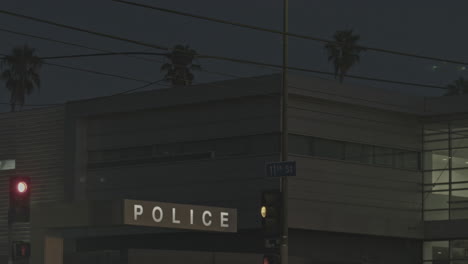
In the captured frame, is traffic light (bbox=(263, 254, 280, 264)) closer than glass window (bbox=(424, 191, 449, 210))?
Yes

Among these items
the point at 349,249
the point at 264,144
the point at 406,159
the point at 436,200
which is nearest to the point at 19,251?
the point at 264,144

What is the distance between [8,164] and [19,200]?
26056 millimetres

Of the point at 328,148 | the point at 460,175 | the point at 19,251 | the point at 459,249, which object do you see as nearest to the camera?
the point at 19,251

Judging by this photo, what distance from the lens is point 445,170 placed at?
166ft

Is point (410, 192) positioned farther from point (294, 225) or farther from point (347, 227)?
point (294, 225)

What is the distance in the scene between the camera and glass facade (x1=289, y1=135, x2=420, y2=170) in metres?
46.5

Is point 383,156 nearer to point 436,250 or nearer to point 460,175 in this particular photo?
point 460,175

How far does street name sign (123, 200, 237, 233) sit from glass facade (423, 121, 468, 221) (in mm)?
16975

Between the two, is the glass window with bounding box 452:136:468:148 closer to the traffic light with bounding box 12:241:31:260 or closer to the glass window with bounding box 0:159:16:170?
the glass window with bounding box 0:159:16:170

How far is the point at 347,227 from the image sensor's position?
4750cm

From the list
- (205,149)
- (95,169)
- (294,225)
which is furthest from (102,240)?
(294,225)

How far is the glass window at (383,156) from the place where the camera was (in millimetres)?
49625

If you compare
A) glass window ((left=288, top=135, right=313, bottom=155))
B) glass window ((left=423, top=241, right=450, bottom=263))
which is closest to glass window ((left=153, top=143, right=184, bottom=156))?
glass window ((left=288, top=135, right=313, bottom=155))

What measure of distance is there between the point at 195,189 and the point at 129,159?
163 inches
